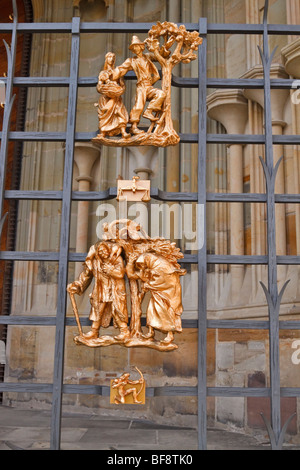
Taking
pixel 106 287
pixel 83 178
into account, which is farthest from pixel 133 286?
pixel 83 178

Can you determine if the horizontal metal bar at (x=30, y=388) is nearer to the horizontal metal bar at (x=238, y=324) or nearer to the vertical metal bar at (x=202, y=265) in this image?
the vertical metal bar at (x=202, y=265)

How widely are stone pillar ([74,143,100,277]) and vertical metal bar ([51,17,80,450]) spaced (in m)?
3.22

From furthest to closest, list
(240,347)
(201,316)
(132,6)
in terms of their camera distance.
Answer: (132,6), (240,347), (201,316)

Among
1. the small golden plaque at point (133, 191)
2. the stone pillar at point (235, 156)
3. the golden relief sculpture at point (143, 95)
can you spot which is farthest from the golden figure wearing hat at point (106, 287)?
the stone pillar at point (235, 156)

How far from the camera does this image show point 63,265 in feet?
12.4

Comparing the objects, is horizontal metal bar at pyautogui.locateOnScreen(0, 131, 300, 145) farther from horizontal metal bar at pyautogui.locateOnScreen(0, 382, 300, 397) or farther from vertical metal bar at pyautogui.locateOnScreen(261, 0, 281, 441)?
horizontal metal bar at pyautogui.locateOnScreen(0, 382, 300, 397)

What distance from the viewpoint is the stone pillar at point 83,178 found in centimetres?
719

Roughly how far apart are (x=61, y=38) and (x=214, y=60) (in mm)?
2618

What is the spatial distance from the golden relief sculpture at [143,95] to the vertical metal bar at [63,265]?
0.74 ft

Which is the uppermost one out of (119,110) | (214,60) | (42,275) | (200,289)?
(214,60)

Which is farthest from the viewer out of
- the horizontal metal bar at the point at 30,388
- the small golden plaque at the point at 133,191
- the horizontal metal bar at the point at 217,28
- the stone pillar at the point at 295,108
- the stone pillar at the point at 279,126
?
the stone pillar at the point at 279,126

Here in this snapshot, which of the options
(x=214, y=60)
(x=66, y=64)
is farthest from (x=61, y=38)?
(x=214, y=60)
